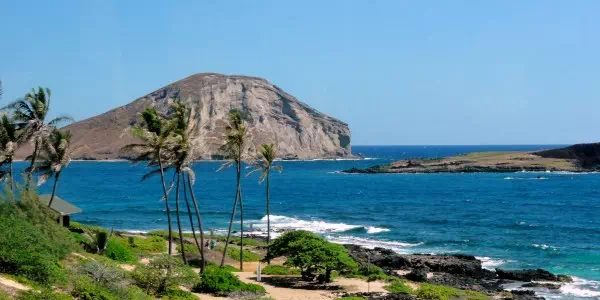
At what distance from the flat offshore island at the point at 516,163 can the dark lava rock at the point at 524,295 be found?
126183 millimetres

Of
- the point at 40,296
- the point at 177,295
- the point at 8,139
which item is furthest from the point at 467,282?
the point at 8,139

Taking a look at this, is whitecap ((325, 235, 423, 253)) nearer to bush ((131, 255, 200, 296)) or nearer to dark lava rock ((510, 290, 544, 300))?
dark lava rock ((510, 290, 544, 300))

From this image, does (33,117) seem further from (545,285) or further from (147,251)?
(545,285)

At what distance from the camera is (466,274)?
35.6 meters

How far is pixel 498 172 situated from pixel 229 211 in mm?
95322

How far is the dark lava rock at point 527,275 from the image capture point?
34.4m

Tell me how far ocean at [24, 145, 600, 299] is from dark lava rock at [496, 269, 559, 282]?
152cm

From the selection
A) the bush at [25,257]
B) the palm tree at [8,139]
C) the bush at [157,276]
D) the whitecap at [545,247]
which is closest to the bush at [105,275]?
the bush at [25,257]

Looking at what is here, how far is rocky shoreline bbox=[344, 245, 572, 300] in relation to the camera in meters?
31.7

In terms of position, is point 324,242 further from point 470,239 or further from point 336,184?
point 336,184

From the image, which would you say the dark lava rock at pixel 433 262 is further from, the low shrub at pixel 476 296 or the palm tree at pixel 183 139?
the palm tree at pixel 183 139

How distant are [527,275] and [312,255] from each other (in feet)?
46.4

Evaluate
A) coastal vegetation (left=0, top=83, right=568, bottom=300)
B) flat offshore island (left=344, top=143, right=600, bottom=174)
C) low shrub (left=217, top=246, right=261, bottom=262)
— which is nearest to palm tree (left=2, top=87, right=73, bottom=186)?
coastal vegetation (left=0, top=83, right=568, bottom=300)

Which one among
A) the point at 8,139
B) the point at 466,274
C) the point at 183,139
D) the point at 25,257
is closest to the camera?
the point at 25,257
